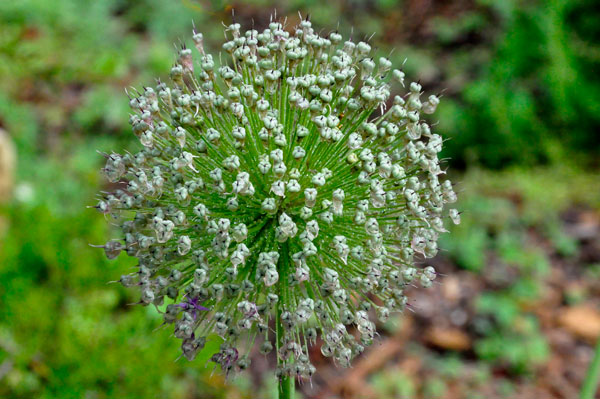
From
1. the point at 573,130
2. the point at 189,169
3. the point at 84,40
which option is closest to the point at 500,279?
the point at 573,130

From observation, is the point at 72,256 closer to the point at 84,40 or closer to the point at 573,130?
the point at 84,40

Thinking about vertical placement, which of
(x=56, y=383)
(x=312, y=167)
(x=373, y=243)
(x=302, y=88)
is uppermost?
(x=302, y=88)

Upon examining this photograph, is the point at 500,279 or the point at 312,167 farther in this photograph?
the point at 500,279

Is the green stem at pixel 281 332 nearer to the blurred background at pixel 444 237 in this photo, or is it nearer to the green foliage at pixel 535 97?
the blurred background at pixel 444 237

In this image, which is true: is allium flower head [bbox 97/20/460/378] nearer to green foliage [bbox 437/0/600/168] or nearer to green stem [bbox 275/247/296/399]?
green stem [bbox 275/247/296/399]

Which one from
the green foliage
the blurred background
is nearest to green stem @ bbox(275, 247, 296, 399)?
the blurred background

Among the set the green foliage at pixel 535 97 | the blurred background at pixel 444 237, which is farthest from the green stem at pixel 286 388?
the green foliage at pixel 535 97

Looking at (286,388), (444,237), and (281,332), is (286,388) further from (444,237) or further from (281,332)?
(444,237)
